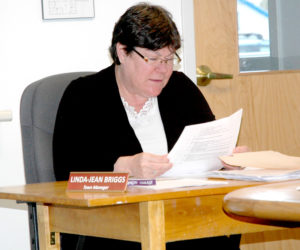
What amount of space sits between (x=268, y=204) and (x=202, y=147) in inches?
38.5

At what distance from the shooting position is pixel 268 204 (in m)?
0.58

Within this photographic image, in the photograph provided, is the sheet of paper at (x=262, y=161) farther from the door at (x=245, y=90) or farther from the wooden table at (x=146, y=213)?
the door at (x=245, y=90)

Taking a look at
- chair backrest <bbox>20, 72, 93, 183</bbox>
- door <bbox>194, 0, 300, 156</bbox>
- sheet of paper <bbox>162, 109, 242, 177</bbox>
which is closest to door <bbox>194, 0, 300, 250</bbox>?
door <bbox>194, 0, 300, 156</bbox>

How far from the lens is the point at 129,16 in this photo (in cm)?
198

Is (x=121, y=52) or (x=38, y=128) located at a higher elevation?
(x=121, y=52)

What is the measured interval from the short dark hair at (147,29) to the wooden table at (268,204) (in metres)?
1.34

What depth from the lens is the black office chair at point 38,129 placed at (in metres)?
1.90

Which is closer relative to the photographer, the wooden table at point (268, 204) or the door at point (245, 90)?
the wooden table at point (268, 204)

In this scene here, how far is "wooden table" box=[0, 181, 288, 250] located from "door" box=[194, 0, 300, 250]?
4.21 ft

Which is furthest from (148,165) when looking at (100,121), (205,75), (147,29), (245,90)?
(245,90)

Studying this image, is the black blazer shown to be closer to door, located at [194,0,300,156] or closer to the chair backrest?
the chair backrest

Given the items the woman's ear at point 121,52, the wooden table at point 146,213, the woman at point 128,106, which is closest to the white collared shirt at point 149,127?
the woman at point 128,106

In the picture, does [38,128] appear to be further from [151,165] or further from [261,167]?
[261,167]

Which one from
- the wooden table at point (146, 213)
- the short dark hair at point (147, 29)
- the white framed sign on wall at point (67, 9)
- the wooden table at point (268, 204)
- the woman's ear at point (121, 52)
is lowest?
the wooden table at point (146, 213)
